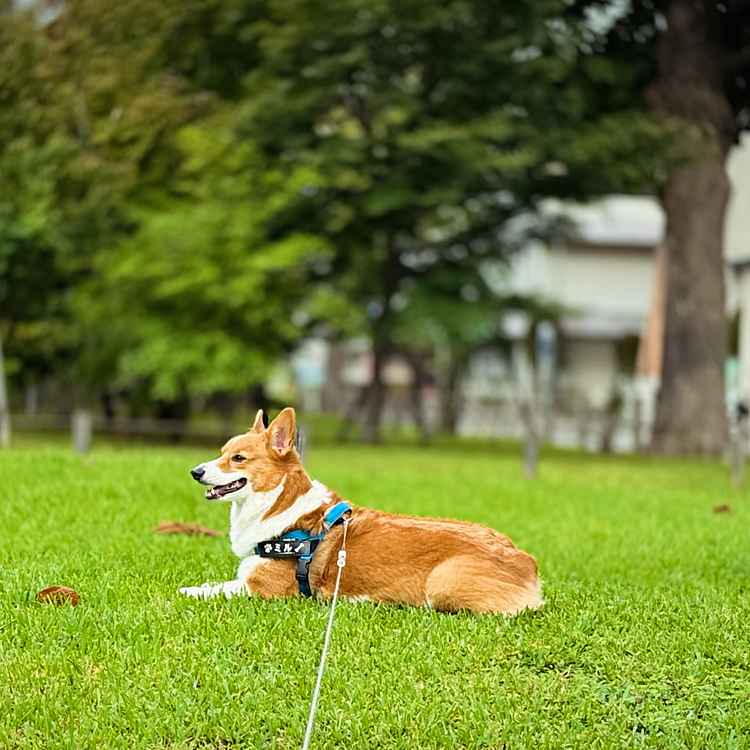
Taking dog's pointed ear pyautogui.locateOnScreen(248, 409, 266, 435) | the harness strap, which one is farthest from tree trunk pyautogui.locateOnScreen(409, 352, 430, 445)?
the harness strap

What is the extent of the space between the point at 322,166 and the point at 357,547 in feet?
61.7

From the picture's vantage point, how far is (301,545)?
21.5ft

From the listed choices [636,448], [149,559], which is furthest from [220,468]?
[636,448]

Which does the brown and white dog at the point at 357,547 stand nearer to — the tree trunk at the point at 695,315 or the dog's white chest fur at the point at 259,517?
the dog's white chest fur at the point at 259,517

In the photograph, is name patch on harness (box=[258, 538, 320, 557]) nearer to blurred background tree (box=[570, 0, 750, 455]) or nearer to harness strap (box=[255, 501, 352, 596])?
harness strap (box=[255, 501, 352, 596])

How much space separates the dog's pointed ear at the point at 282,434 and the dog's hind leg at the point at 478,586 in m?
0.98

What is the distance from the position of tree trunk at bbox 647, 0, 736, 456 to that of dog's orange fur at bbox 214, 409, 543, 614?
18.0 meters

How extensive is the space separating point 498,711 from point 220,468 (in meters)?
1.88

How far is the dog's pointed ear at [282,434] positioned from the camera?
257 inches

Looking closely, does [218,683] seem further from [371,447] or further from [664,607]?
[371,447]

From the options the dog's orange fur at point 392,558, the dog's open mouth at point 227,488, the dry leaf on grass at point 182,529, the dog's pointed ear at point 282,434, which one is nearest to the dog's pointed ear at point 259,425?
the dog's orange fur at point 392,558

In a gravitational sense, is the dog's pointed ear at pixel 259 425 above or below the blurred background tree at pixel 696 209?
below

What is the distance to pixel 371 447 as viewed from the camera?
26.5 meters

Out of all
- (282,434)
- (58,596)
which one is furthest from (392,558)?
(58,596)
